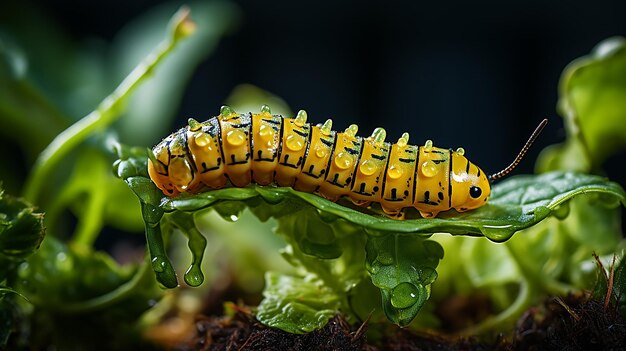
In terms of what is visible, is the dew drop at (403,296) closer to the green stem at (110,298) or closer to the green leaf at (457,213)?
the green leaf at (457,213)

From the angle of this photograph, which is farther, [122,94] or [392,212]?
[122,94]

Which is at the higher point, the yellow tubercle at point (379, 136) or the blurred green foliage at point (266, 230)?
the yellow tubercle at point (379, 136)

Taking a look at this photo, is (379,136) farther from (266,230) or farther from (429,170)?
(266,230)

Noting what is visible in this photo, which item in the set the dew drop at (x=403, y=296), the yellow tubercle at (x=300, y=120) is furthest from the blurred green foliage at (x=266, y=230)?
the yellow tubercle at (x=300, y=120)

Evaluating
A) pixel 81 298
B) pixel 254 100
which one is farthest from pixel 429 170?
pixel 254 100

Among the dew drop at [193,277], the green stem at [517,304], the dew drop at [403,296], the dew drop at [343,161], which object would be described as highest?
the dew drop at [343,161]

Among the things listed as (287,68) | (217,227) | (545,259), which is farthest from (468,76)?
(545,259)

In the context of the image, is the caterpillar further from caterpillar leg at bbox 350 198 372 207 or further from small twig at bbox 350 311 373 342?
small twig at bbox 350 311 373 342
